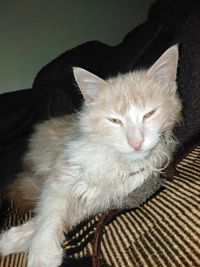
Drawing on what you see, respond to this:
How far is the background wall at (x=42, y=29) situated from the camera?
2.65 metres

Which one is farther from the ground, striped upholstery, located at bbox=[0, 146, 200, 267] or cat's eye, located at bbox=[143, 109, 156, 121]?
cat's eye, located at bbox=[143, 109, 156, 121]

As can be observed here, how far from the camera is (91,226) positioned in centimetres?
110

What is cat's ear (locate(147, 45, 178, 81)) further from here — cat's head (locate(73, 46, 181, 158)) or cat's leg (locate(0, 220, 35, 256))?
cat's leg (locate(0, 220, 35, 256))

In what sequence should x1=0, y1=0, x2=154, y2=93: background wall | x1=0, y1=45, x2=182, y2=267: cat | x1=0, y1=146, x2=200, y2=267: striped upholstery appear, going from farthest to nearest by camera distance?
x1=0, y1=0, x2=154, y2=93: background wall
x1=0, y1=45, x2=182, y2=267: cat
x1=0, y1=146, x2=200, y2=267: striped upholstery

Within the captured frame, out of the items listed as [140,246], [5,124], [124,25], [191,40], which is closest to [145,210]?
[140,246]

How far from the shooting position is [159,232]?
2.87 feet

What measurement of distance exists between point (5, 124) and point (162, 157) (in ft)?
3.54

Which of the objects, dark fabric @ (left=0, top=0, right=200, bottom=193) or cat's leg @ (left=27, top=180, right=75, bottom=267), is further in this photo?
dark fabric @ (left=0, top=0, right=200, bottom=193)

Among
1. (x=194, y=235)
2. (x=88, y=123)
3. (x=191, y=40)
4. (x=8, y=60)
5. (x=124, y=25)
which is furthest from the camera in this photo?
(x=124, y=25)

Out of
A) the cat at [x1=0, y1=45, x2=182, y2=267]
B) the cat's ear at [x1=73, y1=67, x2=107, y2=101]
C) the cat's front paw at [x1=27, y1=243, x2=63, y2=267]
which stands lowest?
the cat's front paw at [x1=27, y1=243, x2=63, y2=267]

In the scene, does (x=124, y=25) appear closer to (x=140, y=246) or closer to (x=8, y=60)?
(x=8, y=60)

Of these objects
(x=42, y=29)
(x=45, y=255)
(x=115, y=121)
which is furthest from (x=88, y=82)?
(x=42, y=29)

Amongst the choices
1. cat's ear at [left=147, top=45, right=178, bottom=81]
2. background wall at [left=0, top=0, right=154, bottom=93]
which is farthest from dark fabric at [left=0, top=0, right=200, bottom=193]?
background wall at [left=0, top=0, right=154, bottom=93]

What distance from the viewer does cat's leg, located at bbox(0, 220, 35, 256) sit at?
3.86 feet
